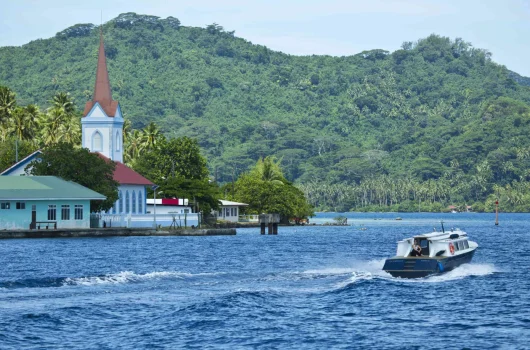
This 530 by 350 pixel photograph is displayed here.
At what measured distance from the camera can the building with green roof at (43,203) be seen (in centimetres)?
9762

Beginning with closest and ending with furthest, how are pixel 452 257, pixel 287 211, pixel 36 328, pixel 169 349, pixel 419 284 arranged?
pixel 169 349 → pixel 36 328 → pixel 419 284 → pixel 452 257 → pixel 287 211

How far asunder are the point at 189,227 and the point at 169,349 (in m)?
81.4

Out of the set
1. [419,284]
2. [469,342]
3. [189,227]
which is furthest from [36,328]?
[189,227]

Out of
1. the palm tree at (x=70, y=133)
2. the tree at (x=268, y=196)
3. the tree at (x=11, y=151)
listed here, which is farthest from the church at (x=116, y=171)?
the tree at (x=268, y=196)

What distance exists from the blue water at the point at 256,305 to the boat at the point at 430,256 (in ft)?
2.17

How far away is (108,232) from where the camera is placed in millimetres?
101312

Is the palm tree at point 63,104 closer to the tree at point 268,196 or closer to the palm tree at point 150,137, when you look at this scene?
the palm tree at point 150,137

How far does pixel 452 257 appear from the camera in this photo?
194 feet

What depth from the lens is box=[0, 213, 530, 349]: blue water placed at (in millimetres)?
36938

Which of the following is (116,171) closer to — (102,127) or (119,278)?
(102,127)

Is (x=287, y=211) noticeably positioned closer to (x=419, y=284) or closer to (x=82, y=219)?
(x=82, y=219)

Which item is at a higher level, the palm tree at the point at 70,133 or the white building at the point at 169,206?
the palm tree at the point at 70,133

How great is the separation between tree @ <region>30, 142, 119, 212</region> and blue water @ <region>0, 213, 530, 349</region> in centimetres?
3229

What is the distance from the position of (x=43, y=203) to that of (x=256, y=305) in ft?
190
